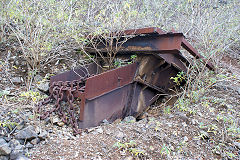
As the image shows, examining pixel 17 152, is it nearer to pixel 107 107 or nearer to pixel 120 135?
pixel 120 135

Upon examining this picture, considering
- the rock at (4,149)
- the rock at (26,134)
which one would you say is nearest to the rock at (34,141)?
the rock at (26,134)

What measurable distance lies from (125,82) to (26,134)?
1876 mm

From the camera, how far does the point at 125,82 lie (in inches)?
137

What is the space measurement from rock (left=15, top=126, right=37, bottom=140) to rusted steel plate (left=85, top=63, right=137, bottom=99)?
893mm

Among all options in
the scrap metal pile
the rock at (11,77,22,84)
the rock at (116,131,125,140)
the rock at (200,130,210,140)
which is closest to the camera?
the rock at (116,131,125,140)

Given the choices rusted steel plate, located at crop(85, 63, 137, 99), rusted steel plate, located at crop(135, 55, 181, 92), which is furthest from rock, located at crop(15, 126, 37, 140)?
rusted steel plate, located at crop(135, 55, 181, 92)

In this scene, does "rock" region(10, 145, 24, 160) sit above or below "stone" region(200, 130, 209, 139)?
above

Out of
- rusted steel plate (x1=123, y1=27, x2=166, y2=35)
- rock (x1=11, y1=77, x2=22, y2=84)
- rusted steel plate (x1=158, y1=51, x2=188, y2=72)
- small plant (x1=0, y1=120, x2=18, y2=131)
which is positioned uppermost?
rusted steel plate (x1=123, y1=27, x2=166, y2=35)

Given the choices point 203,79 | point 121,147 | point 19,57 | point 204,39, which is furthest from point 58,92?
point 204,39

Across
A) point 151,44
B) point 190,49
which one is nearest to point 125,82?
point 151,44

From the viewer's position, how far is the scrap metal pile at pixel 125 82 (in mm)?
2854

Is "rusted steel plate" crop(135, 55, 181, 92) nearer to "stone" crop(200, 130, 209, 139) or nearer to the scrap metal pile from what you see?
the scrap metal pile

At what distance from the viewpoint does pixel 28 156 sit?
6.49ft

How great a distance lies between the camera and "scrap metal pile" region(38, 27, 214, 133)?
285cm
